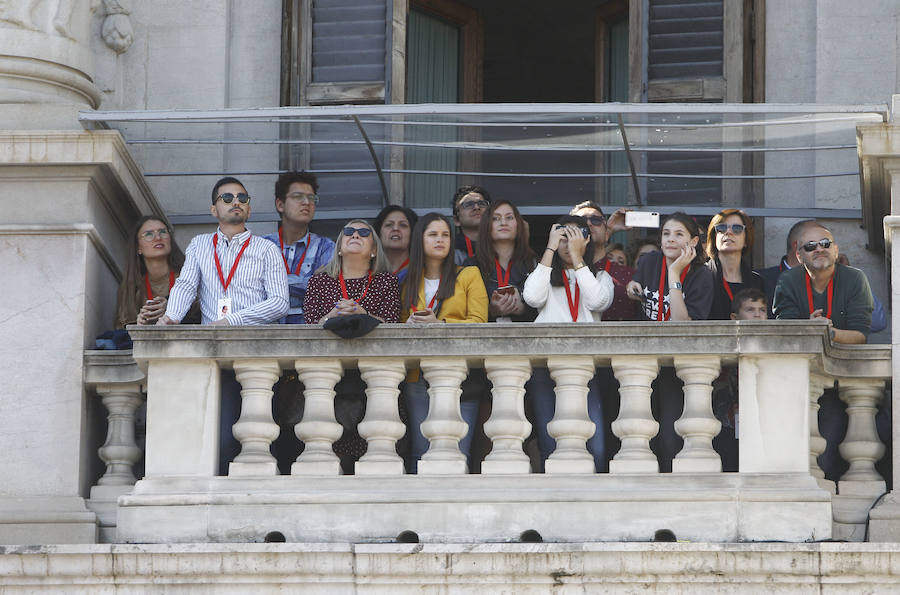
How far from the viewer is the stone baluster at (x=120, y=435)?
12383 mm

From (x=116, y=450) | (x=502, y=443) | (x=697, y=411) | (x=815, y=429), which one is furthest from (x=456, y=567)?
(x=116, y=450)

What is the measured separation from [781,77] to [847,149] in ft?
3.86

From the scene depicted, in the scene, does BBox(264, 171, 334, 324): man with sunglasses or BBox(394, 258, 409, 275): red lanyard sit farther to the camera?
BBox(264, 171, 334, 324): man with sunglasses

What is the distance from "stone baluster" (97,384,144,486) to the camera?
12.4 m

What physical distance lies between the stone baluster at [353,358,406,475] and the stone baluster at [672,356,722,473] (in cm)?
154

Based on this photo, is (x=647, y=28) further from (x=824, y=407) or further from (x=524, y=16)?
(x=524, y=16)

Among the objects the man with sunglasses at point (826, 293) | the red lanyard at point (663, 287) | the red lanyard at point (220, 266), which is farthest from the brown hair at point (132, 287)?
the man with sunglasses at point (826, 293)

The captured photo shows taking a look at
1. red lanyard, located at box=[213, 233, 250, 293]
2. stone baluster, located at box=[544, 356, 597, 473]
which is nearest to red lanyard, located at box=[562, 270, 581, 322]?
stone baluster, located at box=[544, 356, 597, 473]

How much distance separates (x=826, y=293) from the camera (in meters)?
12.2

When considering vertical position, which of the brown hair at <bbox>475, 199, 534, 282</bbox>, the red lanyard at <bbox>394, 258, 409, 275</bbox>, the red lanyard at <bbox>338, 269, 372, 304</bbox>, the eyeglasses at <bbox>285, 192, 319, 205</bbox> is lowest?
the red lanyard at <bbox>338, 269, 372, 304</bbox>

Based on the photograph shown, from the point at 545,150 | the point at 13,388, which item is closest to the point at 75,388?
the point at 13,388

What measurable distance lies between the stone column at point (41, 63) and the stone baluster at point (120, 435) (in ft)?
5.79

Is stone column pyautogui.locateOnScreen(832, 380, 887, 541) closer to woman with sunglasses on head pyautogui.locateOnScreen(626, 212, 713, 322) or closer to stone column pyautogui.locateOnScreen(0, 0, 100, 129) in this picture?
woman with sunglasses on head pyautogui.locateOnScreen(626, 212, 713, 322)

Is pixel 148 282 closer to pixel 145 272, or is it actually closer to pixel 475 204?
pixel 145 272
